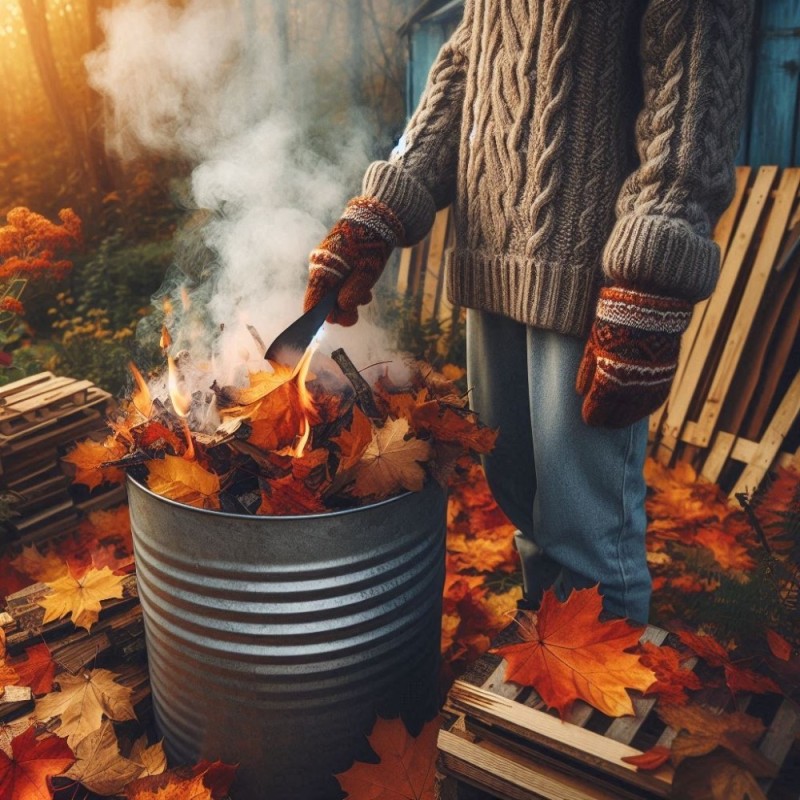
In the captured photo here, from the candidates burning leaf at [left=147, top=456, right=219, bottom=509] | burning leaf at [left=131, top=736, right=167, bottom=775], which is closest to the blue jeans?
burning leaf at [left=147, top=456, right=219, bottom=509]

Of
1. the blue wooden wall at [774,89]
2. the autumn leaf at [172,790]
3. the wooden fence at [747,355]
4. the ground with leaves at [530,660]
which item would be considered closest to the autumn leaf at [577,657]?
the ground with leaves at [530,660]

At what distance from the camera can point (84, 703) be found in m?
2.03

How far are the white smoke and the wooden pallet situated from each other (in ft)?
3.40

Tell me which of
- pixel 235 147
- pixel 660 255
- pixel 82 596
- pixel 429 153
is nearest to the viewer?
pixel 660 255

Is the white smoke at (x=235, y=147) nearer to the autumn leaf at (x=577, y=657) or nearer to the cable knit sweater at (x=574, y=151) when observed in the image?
the cable knit sweater at (x=574, y=151)

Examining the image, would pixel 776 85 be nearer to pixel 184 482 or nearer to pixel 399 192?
pixel 399 192

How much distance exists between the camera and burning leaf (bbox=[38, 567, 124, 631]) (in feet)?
7.11

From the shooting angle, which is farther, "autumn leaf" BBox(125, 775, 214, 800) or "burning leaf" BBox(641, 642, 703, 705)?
"autumn leaf" BBox(125, 775, 214, 800)

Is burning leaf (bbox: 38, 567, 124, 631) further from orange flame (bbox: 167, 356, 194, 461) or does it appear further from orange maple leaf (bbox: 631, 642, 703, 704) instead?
orange maple leaf (bbox: 631, 642, 703, 704)

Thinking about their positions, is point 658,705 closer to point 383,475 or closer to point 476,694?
point 476,694

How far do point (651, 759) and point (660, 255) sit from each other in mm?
927

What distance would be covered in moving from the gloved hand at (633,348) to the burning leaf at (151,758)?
4.89ft

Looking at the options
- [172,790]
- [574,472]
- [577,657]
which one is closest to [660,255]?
[574,472]

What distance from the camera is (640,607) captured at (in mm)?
1883
